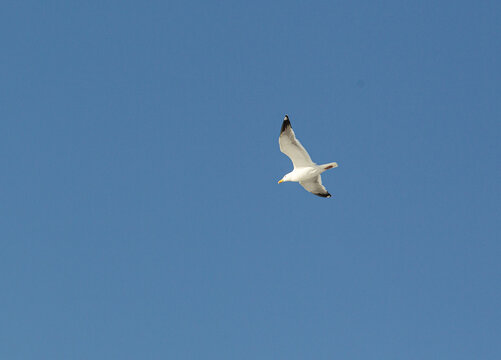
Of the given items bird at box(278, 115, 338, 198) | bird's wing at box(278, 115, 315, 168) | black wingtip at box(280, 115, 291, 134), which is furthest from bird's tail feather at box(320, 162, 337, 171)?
black wingtip at box(280, 115, 291, 134)

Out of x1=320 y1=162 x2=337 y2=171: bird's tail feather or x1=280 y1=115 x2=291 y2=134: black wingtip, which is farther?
x1=280 y1=115 x2=291 y2=134: black wingtip

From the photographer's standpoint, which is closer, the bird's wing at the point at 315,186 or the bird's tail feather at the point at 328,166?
the bird's tail feather at the point at 328,166

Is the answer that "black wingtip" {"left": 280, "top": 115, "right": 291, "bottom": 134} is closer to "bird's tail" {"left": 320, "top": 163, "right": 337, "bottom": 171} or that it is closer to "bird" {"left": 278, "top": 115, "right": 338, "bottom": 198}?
"bird" {"left": 278, "top": 115, "right": 338, "bottom": 198}

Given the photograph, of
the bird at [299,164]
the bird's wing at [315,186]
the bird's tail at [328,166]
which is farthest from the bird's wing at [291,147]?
the bird's wing at [315,186]

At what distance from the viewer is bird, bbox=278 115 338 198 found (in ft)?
168

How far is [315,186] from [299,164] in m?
3.65

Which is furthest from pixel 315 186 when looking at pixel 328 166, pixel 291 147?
pixel 291 147

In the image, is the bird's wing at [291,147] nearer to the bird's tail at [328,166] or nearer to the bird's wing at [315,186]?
the bird's tail at [328,166]

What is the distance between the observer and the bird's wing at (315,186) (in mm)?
55497

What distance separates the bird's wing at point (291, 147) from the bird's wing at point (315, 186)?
2.67 m

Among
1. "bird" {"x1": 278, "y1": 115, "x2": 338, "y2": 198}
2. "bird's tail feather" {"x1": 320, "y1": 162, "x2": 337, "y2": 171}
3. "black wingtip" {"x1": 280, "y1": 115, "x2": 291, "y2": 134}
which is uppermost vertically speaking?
"black wingtip" {"x1": 280, "y1": 115, "x2": 291, "y2": 134}

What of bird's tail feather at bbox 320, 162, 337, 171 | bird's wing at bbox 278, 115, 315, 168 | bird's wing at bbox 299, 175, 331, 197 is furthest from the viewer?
bird's wing at bbox 299, 175, 331, 197

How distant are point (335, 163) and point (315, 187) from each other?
5.86m

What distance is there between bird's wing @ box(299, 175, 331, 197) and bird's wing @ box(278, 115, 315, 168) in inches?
105
